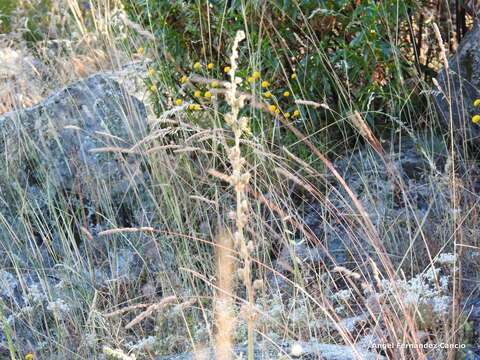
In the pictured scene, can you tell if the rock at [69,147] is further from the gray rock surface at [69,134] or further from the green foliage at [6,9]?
the green foliage at [6,9]

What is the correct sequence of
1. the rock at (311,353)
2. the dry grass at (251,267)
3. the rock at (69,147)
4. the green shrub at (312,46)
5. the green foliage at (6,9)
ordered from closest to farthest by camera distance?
1. the rock at (311,353)
2. the dry grass at (251,267)
3. the green shrub at (312,46)
4. the rock at (69,147)
5. the green foliage at (6,9)

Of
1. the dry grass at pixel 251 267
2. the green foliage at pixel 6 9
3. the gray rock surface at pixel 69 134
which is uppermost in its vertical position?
the green foliage at pixel 6 9

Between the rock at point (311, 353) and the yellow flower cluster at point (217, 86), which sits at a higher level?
the yellow flower cluster at point (217, 86)

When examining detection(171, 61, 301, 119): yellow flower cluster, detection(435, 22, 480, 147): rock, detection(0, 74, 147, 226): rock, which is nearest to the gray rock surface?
detection(0, 74, 147, 226): rock

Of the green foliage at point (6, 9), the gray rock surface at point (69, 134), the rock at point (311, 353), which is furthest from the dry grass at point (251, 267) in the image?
the green foliage at point (6, 9)

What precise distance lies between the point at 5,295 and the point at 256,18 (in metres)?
1.72

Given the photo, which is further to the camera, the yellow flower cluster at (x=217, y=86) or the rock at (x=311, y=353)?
the yellow flower cluster at (x=217, y=86)

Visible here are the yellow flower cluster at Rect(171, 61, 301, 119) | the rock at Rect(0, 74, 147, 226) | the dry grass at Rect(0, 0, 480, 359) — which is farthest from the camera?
the rock at Rect(0, 74, 147, 226)

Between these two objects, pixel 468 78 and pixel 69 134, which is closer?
pixel 468 78

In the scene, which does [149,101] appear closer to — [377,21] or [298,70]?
[298,70]

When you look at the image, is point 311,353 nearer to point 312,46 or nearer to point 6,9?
point 312,46

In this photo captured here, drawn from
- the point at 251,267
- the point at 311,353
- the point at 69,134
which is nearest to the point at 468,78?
the point at 251,267

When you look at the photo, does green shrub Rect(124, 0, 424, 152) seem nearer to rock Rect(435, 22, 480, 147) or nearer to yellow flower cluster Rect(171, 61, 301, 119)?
yellow flower cluster Rect(171, 61, 301, 119)

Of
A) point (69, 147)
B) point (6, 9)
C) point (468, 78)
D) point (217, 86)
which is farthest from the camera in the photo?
point (6, 9)
